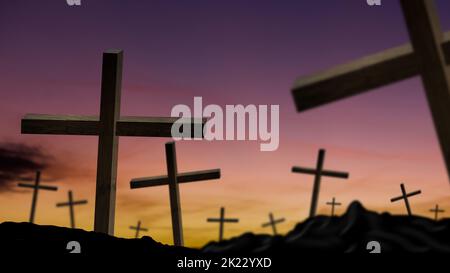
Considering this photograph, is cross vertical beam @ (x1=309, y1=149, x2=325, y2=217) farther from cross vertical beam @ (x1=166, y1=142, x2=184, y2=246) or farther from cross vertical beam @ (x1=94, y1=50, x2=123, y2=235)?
cross vertical beam @ (x1=94, y1=50, x2=123, y2=235)

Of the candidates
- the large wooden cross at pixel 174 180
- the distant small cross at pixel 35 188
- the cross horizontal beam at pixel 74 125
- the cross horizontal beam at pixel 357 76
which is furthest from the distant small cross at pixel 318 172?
the distant small cross at pixel 35 188

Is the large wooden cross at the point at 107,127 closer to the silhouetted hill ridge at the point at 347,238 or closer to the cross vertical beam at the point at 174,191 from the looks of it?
the silhouetted hill ridge at the point at 347,238

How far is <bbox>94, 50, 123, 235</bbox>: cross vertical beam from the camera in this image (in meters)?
5.94

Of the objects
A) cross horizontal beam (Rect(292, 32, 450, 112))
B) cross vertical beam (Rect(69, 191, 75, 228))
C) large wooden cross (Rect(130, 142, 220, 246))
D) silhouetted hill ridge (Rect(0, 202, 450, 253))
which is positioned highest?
cross vertical beam (Rect(69, 191, 75, 228))

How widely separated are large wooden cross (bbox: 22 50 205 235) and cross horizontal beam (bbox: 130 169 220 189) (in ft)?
9.51

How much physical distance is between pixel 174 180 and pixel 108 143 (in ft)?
10.4

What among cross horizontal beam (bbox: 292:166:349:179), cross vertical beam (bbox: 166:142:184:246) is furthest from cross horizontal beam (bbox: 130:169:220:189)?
cross horizontal beam (bbox: 292:166:349:179)

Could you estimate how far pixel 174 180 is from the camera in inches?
364

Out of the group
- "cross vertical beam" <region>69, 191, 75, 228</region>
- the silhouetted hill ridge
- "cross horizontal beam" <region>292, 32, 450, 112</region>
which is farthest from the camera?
"cross vertical beam" <region>69, 191, 75, 228</region>

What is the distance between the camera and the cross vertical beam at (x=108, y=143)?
5.94m

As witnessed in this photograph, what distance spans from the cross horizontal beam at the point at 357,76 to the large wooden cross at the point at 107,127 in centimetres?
293

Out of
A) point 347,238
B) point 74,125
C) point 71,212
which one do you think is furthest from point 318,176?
point 71,212

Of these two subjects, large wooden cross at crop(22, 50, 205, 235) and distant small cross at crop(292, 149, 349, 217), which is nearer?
large wooden cross at crop(22, 50, 205, 235)

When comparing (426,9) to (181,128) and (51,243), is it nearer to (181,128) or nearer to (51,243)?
(51,243)
